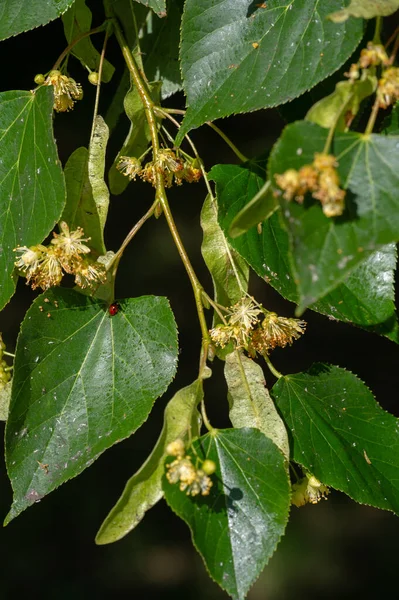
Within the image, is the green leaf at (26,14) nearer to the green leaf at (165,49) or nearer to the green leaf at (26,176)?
the green leaf at (26,176)

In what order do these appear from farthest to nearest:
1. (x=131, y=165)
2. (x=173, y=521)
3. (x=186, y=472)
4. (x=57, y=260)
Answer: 1. (x=173, y=521)
2. (x=131, y=165)
3. (x=57, y=260)
4. (x=186, y=472)

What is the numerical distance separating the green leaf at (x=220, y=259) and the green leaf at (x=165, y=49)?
1.07ft

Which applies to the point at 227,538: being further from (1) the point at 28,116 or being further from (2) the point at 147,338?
(1) the point at 28,116

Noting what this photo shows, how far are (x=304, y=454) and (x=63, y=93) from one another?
64cm

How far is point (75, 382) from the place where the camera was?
1029mm

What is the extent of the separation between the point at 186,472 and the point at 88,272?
1.05ft

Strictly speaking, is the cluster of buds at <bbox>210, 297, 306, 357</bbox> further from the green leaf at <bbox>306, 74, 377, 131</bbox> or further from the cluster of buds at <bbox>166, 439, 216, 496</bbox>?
the green leaf at <bbox>306, 74, 377, 131</bbox>

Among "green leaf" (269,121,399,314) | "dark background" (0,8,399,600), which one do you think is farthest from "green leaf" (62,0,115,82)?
"dark background" (0,8,399,600)

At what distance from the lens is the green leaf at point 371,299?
3.03 feet

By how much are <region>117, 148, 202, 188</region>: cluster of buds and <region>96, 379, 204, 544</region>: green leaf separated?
336 millimetres

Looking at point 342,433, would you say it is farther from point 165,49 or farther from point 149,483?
point 165,49

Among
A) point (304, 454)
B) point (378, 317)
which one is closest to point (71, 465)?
point (304, 454)

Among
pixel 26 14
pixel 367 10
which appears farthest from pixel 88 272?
pixel 367 10

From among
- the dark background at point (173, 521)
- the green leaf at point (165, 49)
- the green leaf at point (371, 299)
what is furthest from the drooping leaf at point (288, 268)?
the dark background at point (173, 521)
